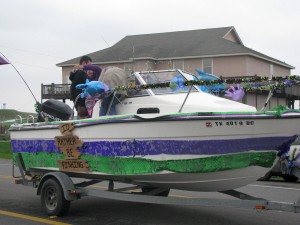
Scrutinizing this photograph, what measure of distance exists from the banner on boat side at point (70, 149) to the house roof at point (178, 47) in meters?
26.3

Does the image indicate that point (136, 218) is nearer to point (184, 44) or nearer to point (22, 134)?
point (22, 134)

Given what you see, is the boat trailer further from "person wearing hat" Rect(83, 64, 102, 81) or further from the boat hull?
"person wearing hat" Rect(83, 64, 102, 81)

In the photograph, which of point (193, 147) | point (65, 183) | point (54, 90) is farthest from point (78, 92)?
point (54, 90)

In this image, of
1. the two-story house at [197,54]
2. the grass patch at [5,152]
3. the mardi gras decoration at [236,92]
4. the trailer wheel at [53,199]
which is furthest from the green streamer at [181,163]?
the two-story house at [197,54]

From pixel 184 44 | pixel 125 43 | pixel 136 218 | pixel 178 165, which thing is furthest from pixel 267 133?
pixel 125 43

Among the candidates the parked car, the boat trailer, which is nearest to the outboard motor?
the boat trailer

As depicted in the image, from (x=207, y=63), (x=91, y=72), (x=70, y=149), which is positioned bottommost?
(x=70, y=149)

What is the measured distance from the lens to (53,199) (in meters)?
7.61

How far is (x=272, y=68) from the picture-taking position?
38156 millimetres

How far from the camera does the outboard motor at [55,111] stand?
8.45 m

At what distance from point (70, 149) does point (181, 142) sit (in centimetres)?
220

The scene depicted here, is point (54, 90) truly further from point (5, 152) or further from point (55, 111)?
point (55, 111)

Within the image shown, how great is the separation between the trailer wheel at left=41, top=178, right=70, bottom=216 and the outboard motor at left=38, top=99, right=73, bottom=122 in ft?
4.41

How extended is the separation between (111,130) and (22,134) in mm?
2650
